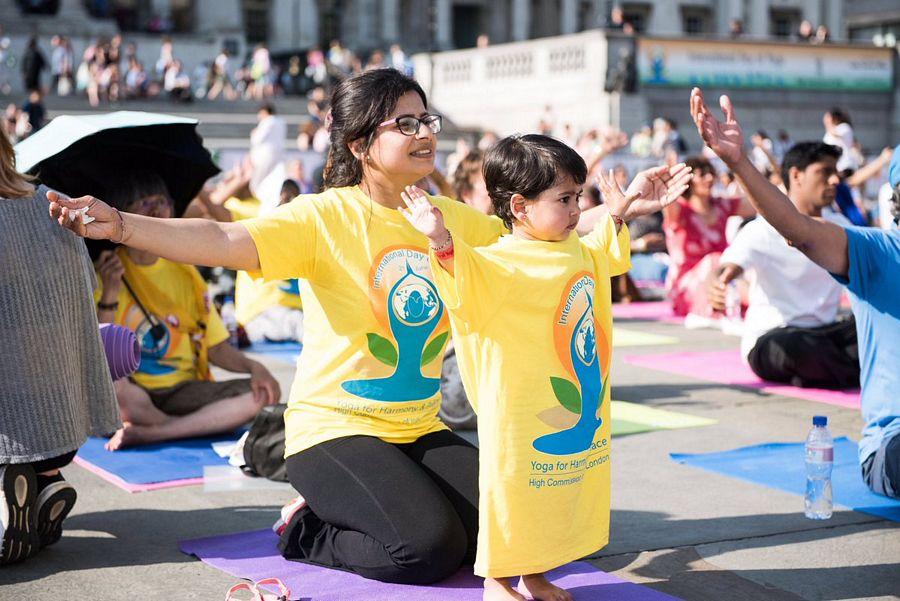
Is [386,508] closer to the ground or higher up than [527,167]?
closer to the ground

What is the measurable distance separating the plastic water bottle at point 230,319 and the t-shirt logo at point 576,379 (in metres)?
5.86

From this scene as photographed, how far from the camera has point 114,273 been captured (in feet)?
19.1

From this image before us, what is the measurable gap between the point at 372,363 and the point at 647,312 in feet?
27.7

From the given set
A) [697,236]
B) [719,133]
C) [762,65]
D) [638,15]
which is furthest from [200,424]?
[638,15]

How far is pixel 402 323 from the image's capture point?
13.8ft

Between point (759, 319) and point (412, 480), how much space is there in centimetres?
452

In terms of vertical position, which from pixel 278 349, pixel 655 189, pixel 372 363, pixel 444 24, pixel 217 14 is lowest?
pixel 278 349

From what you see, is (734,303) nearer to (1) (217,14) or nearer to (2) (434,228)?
(2) (434,228)

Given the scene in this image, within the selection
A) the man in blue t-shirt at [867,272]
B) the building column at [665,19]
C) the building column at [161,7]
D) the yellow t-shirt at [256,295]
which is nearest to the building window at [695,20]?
the building column at [665,19]

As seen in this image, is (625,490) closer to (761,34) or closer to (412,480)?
(412,480)

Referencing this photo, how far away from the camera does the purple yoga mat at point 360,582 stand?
13.0ft

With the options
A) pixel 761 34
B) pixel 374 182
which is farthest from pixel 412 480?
pixel 761 34

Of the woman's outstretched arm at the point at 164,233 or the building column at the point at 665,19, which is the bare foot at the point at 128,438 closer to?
the woman's outstretched arm at the point at 164,233

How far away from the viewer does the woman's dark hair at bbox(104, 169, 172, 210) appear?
18.4 ft
